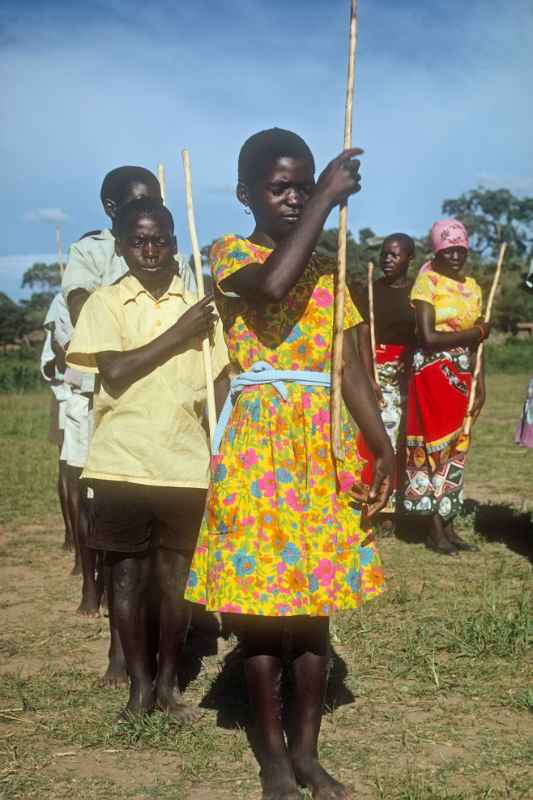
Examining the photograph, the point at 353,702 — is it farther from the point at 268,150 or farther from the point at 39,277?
the point at 39,277

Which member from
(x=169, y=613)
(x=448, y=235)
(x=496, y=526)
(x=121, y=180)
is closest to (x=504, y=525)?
(x=496, y=526)

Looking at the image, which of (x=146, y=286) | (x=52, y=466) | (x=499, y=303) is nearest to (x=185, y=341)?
(x=146, y=286)

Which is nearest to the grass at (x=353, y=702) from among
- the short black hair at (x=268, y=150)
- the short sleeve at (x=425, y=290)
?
the short sleeve at (x=425, y=290)

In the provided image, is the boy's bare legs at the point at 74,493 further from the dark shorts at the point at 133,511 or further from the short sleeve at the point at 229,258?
the short sleeve at the point at 229,258

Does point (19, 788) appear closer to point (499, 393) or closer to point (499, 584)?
point (499, 584)

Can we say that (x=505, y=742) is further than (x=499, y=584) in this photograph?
No

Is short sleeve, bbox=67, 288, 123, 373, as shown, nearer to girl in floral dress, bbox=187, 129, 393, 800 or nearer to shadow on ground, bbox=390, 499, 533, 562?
girl in floral dress, bbox=187, 129, 393, 800

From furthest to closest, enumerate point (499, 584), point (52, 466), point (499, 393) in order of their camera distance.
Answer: point (499, 393) → point (52, 466) → point (499, 584)

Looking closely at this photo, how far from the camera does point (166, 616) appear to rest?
3332mm

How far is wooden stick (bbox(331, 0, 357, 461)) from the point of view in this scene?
242cm

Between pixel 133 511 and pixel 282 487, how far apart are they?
0.82 metres

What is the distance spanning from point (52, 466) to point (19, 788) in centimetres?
769

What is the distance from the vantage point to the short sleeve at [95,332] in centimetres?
319

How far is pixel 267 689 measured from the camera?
2.63 metres
